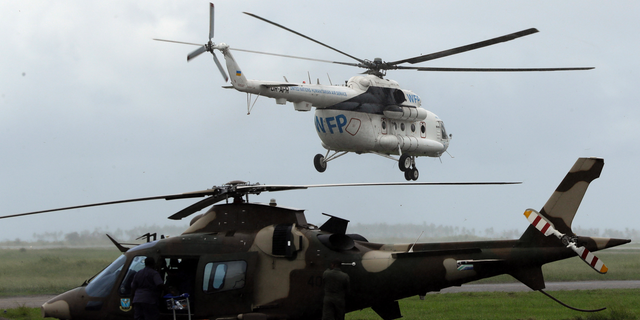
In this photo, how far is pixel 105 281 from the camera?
8.97 m

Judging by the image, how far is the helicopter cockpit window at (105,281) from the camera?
8.90 metres

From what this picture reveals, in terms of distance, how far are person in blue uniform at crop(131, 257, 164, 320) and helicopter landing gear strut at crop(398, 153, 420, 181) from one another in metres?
15.2

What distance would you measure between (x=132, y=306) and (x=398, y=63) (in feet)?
42.8

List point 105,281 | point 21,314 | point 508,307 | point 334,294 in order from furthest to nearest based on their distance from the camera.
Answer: point 508,307, point 21,314, point 105,281, point 334,294

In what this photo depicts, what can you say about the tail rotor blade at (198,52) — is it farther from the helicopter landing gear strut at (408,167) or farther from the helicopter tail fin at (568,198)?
the helicopter tail fin at (568,198)

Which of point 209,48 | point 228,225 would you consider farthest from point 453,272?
point 209,48

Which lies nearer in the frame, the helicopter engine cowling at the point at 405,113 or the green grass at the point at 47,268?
the green grass at the point at 47,268

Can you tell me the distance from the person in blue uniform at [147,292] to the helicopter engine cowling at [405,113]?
14317mm

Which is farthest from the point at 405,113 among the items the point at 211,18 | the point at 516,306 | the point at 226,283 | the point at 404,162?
the point at 226,283

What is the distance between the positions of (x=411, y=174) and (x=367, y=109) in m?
3.38

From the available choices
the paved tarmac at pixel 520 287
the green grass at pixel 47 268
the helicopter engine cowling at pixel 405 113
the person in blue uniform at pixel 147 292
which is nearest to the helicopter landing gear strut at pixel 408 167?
the helicopter engine cowling at pixel 405 113

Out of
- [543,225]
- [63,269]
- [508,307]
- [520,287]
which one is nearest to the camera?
[543,225]

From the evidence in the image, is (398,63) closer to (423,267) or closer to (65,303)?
(423,267)

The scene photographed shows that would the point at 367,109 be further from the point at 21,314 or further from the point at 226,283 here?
the point at 226,283
